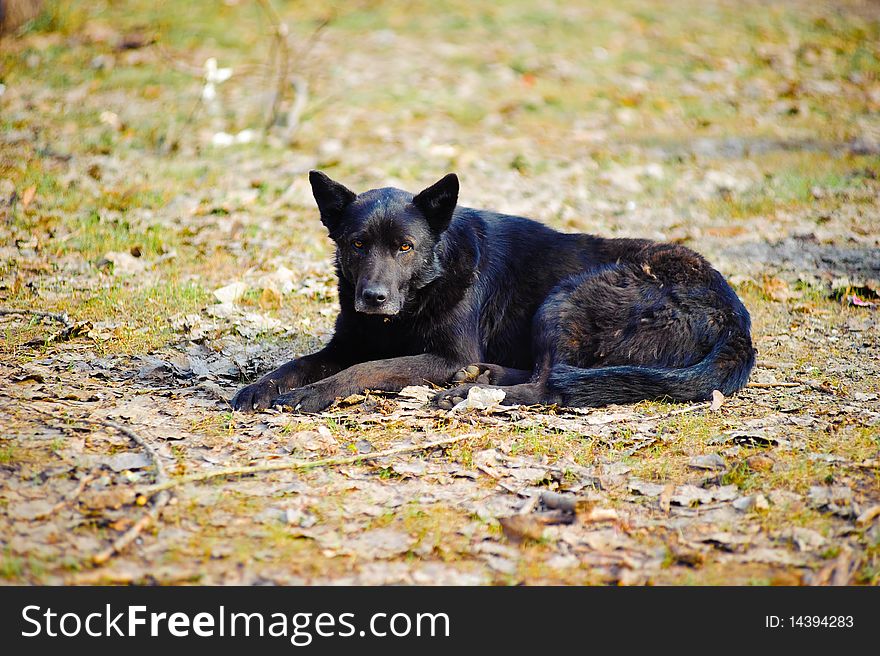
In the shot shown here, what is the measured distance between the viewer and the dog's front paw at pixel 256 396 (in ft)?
15.2

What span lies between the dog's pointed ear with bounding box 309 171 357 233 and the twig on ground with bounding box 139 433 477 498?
5.69 ft

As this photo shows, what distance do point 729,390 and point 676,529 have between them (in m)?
1.73

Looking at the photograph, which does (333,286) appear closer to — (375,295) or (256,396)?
(375,295)

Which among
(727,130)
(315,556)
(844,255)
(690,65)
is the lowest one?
(315,556)

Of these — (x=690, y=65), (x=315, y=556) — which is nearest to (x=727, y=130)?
(x=690, y=65)

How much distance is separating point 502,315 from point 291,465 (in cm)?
218

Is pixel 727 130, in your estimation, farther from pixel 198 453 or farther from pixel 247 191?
pixel 198 453

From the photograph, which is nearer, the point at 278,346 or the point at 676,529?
the point at 676,529

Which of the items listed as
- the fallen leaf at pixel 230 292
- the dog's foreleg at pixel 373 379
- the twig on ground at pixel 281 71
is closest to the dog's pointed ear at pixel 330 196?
the dog's foreleg at pixel 373 379

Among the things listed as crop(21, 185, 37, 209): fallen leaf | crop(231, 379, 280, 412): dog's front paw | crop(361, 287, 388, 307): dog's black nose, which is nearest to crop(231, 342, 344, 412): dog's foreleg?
crop(231, 379, 280, 412): dog's front paw

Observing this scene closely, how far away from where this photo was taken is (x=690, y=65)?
44.9ft

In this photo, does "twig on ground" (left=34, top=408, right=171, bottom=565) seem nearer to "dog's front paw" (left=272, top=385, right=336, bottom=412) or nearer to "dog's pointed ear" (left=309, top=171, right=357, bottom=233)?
"dog's front paw" (left=272, top=385, right=336, bottom=412)

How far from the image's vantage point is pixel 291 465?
3830 millimetres

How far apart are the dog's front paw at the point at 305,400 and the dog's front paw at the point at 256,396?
0.06 m
